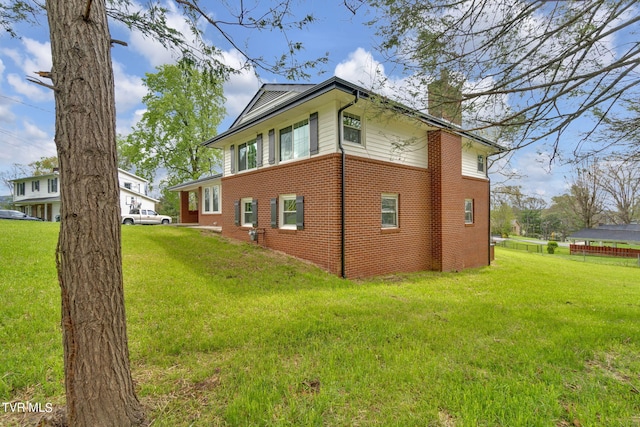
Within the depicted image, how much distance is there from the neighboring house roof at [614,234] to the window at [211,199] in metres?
36.8

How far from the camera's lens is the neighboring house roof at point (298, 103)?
17.0ft

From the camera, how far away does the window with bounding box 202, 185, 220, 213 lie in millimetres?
16438

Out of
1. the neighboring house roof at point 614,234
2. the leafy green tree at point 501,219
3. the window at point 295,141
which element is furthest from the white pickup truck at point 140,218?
the neighboring house roof at point 614,234

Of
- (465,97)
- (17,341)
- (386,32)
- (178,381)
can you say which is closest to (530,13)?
(465,97)

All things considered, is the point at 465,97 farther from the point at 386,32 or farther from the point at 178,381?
the point at 178,381

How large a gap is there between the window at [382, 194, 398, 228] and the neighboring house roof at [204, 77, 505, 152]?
2734 millimetres

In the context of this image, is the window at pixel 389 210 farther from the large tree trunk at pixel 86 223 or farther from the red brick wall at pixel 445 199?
the large tree trunk at pixel 86 223

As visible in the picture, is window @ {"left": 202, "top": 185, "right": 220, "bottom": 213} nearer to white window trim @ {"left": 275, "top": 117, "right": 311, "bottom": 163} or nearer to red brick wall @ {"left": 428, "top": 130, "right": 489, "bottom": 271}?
white window trim @ {"left": 275, "top": 117, "right": 311, "bottom": 163}

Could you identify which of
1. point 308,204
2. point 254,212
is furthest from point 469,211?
point 254,212

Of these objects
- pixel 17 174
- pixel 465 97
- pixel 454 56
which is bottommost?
pixel 465 97

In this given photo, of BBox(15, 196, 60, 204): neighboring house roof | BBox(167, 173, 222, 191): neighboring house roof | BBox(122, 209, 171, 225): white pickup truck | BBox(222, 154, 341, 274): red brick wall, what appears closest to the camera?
BBox(222, 154, 341, 274): red brick wall

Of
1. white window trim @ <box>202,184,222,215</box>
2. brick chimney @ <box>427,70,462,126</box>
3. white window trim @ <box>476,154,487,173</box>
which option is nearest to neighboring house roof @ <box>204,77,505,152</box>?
brick chimney @ <box>427,70,462,126</box>

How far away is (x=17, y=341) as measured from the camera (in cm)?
319

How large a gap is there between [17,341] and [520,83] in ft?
24.1
